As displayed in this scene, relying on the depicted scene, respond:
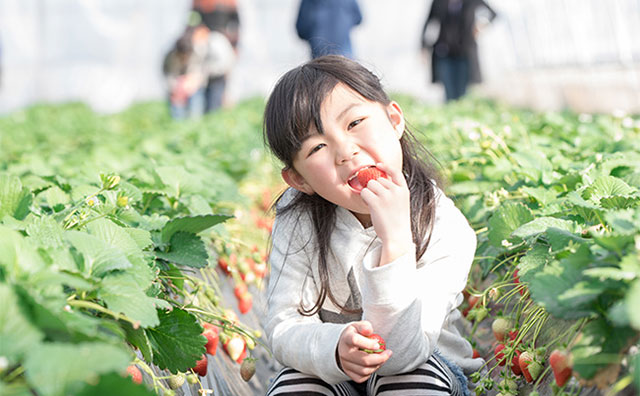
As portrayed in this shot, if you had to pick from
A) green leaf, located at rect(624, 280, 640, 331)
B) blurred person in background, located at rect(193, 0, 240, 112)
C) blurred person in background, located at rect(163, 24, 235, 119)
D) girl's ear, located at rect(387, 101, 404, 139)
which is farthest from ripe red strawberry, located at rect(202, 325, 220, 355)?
blurred person in background, located at rect(193, 0, 240, 112)

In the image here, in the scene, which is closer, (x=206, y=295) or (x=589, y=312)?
(x=589, y=312)

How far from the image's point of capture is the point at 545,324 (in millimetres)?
1780

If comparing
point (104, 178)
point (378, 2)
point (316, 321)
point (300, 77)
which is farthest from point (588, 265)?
point (378, 2)

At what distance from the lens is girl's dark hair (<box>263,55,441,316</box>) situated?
1.75 metres

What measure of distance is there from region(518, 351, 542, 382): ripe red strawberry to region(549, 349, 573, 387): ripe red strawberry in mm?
206

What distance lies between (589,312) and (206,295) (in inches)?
49.3

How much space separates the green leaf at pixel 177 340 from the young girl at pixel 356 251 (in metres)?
0.23

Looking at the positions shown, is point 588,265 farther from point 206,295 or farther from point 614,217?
point 206,295

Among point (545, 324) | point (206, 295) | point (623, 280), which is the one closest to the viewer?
point (623, 280)

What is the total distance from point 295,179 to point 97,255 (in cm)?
61

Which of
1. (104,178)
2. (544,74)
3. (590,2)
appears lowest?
(544,74)

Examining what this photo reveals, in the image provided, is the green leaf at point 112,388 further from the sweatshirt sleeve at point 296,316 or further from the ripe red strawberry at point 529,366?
the ripe red strawberry at point 529,366

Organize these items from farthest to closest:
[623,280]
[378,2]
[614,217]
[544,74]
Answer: [378,2] → [544,74] → [614,217] → [623,280]

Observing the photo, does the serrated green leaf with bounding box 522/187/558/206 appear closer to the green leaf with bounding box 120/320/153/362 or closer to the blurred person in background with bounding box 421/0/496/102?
the green leaf with bounding box 120/320/153/362
